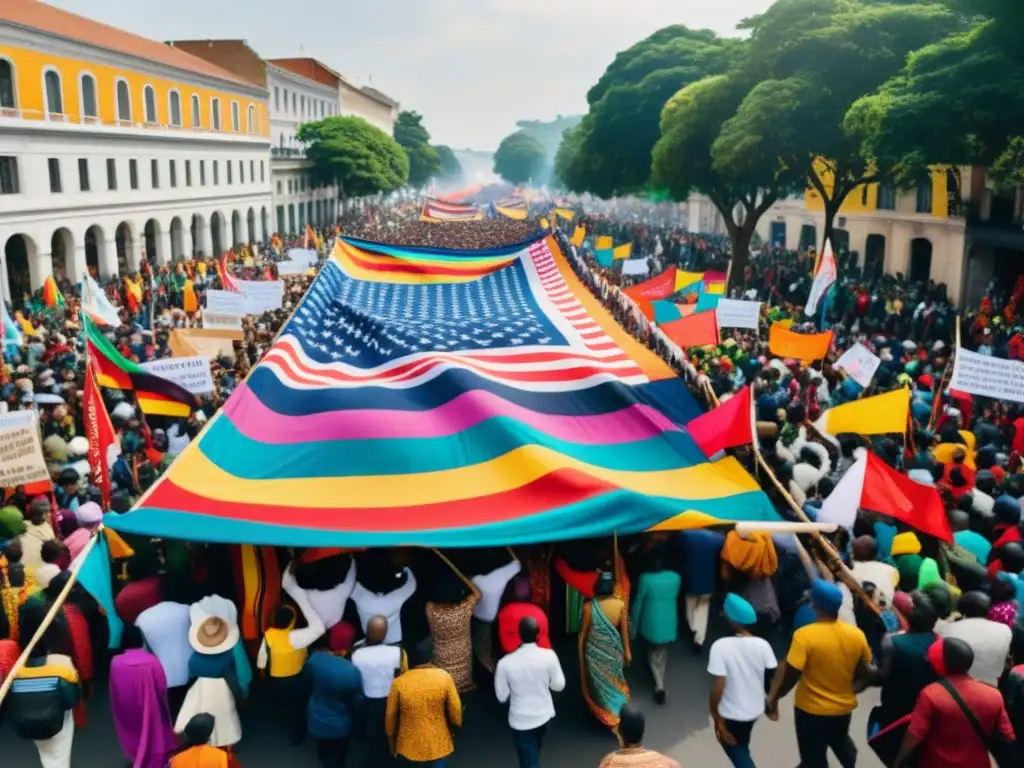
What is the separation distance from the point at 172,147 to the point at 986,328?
3483 centimetres

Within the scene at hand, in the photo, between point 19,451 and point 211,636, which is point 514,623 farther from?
point 19,451

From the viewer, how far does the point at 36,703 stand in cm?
560

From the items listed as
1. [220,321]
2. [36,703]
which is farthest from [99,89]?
[36,703]

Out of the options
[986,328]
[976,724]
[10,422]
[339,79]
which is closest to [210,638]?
[10,422]

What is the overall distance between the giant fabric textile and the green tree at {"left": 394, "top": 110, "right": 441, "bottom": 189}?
95499mm

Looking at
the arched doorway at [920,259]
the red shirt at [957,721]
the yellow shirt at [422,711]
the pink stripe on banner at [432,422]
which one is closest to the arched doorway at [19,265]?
the pink stripe on banner at [432,422]

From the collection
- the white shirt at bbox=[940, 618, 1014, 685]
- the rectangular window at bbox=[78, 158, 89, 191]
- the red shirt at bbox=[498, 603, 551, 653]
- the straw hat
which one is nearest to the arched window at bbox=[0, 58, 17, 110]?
the rectangular window at bbox=[78, 158, 89, 191]

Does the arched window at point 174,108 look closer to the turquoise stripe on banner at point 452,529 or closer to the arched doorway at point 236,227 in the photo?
the arched doorway at point 236,227

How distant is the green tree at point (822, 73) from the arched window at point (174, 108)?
2593 cm

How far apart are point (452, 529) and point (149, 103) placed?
1494 inches

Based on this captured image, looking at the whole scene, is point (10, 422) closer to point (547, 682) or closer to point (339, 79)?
point (547, 682)

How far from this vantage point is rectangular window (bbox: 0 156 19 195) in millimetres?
28641

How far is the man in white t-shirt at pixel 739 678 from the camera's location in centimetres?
553

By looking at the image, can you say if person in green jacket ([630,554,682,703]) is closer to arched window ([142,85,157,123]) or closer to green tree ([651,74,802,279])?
green tree ([651,74,802,279])
